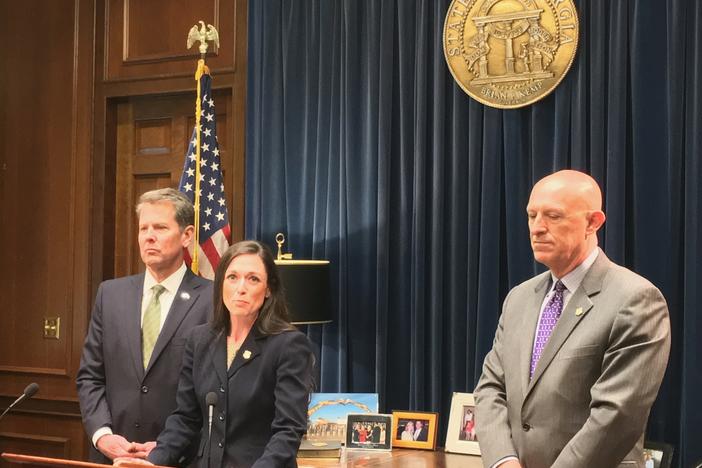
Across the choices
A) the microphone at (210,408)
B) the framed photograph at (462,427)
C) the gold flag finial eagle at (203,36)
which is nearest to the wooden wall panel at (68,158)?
the gold flag finial eagle at (203,36)

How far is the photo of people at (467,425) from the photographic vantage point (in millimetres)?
4168

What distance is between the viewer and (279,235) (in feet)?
16.5

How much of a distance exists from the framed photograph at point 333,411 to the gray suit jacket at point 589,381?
124cm

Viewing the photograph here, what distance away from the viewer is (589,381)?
9.52 ft

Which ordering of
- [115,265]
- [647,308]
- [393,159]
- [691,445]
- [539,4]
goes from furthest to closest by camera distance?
[115,265], [393,159], [539,4], [691,445], [647,308]

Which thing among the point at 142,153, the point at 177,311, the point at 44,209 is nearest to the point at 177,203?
the point at 177,311

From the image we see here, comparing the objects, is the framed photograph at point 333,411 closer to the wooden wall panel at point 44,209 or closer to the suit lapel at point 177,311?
the suit lapel at point 177,311

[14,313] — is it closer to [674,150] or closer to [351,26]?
[351,26]

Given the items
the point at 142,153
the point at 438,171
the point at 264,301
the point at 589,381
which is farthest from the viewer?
the point at 142,153

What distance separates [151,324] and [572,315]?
1.55 meters

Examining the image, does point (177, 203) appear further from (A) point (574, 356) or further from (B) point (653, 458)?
(B) point (653, 458)

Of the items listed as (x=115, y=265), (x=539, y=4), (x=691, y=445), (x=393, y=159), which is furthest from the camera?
(x=115, y=265)

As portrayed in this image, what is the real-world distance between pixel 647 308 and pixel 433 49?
86.9 inches

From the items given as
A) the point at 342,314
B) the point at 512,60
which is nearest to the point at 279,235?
the point at 342,314
